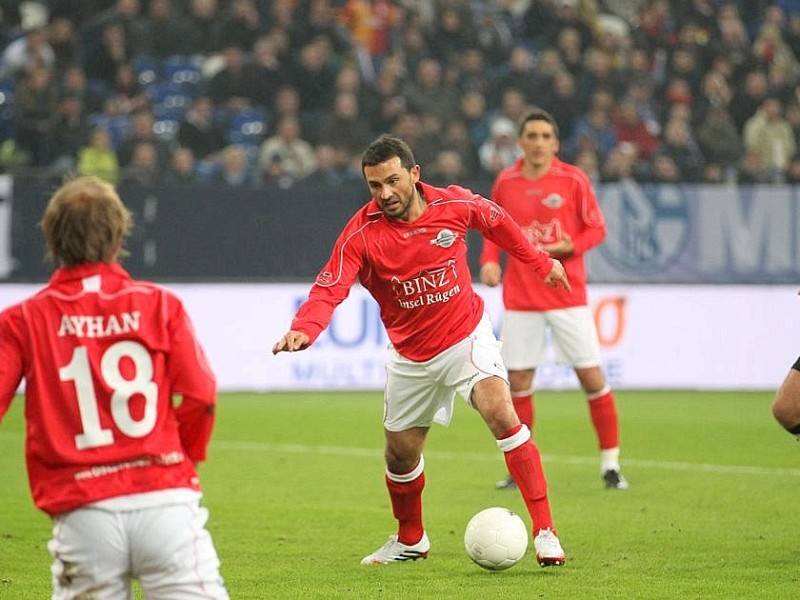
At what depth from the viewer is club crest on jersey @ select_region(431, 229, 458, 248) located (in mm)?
6402

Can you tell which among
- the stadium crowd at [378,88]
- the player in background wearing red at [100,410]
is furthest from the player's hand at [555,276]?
the stadium crowd at [378,88]


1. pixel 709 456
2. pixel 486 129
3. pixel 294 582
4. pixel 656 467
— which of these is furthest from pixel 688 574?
pixel 486 129

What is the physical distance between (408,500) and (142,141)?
968 centimetres

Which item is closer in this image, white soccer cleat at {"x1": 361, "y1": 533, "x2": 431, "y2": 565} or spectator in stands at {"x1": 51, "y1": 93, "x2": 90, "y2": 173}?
white soccer cleat at {"x1": 361, "y1": 533, "x2": 431, "y2": 565}

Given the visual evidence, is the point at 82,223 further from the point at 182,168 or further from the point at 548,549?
the point at 182,168

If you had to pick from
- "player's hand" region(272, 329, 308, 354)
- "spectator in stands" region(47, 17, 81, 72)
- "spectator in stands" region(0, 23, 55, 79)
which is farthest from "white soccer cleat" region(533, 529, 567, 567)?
"spectator in stands" region(47, 17, 81, 72)

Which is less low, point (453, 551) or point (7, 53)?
point (7, 53)

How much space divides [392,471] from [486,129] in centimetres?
1131

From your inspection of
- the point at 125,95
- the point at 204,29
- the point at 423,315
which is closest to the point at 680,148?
the point at 204,29

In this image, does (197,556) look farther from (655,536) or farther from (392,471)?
(655,536)

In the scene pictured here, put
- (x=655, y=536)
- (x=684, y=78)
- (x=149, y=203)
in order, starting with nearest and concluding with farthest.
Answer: (x=655, y=536) < (x=149, y=203) < (x=684, y=78)

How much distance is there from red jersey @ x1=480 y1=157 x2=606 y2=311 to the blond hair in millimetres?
5488

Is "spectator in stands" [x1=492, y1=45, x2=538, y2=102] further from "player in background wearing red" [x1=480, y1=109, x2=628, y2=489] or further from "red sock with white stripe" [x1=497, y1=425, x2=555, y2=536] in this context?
"red sock with white stripe" [x1=497, y1=425, x2=555, y2=536]

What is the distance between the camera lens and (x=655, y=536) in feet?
24.0
